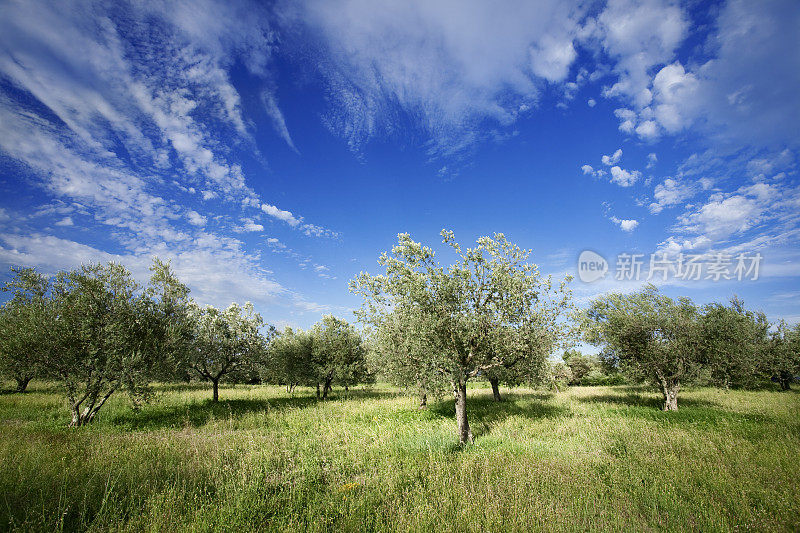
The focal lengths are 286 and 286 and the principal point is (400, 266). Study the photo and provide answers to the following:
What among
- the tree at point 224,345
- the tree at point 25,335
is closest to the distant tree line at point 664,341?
the tree at point 224,345

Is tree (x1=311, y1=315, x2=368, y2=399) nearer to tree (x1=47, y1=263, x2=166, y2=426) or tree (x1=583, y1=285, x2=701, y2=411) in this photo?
tree (x1=47, y1=263, x2=166, y2=426)

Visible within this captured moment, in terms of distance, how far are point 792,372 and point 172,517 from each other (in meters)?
75.4

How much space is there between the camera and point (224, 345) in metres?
27.0

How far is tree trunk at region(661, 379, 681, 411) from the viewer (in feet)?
75.7

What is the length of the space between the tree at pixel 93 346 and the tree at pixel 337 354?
54.3 ft

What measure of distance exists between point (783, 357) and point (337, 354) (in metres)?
64.7

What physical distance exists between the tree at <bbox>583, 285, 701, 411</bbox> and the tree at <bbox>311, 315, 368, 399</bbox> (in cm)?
2343

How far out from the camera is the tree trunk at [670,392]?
23.1m

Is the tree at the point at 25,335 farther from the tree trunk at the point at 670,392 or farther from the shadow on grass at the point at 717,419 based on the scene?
the tree trunk at the point at 670,392

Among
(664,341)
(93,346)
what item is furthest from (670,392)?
(93,346)

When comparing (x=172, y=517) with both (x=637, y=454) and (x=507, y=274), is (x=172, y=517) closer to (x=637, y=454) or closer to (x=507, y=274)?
(x=507, y=274)

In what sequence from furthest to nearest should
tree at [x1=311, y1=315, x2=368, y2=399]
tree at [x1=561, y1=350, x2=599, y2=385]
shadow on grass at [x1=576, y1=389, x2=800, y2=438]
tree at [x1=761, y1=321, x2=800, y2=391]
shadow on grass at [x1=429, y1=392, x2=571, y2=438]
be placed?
tree at [x1=561, y1=350, x2=599, y2=385] → tree at [x1=761, y1=321, x2=800, y2=391] → tree at [x1=311, y1=315, x2=368, y2=399] → shadow on grass at [x1=429, y1=392, x2=571, y2=438] → shadow on grass at [x1=576, y1=389, x2=800, y2=438]

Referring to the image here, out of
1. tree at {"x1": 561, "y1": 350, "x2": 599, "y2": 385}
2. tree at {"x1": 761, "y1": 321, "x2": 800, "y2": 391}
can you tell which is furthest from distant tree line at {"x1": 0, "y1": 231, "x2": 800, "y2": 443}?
tree at {"x1": 561, "y1": 350, "x2": 599, "y2": 385}

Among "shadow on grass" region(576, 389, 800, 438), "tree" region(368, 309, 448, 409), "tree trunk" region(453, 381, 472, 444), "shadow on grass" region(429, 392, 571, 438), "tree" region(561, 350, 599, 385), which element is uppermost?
"tree" region(368, 309, 448, 409)
